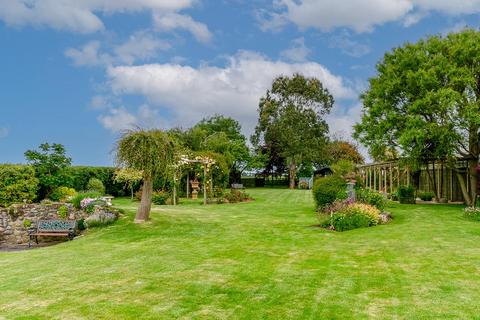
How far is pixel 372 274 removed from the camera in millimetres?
7266

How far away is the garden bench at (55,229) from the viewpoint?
13539mm

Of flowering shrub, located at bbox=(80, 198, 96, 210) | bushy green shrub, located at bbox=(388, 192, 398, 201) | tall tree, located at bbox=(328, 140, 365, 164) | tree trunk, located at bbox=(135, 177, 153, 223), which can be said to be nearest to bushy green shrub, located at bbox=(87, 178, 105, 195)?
flowering shrub, located at bbox=(80, 198, 96, 210)

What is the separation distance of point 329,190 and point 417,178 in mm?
11707

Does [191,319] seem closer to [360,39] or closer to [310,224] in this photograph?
[310,224]

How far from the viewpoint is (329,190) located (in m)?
16.1

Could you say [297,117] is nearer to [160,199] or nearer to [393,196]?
[393,196]

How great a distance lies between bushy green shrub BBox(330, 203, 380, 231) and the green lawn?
464mm

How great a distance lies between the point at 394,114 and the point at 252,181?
104 feet

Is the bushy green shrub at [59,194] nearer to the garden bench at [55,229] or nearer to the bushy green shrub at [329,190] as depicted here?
the garden bench at [55,229]

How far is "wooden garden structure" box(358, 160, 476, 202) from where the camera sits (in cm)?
2280

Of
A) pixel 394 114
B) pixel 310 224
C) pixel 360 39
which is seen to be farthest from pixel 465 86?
pixel 310 224

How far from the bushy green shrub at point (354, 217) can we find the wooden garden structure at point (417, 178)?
30.8 feet

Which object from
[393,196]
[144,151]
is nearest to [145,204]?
[144,151]

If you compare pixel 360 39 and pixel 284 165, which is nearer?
pixel 360 39
